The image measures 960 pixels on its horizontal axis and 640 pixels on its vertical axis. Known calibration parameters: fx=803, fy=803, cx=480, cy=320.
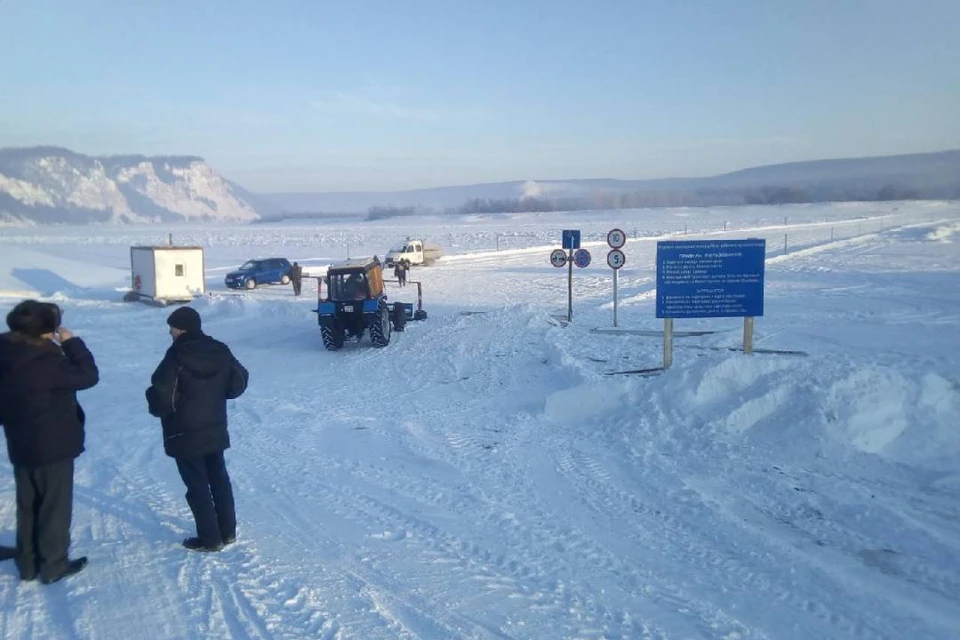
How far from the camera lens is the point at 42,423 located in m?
5.25

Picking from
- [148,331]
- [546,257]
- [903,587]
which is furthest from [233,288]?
[903,587]

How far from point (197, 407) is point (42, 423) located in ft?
3.16

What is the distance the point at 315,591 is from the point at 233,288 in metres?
32.5

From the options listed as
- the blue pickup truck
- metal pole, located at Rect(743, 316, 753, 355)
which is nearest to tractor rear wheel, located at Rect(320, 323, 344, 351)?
metal pole, located at Rect(743, 316, 753, 355)

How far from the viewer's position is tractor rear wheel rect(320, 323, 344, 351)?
58.3 feet

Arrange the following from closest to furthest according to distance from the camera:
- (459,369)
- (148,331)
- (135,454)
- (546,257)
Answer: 1. (135,454)
2. (459,369)
3. (148,331)
4. (546,257)

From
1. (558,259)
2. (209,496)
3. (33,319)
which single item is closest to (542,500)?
(209,496)

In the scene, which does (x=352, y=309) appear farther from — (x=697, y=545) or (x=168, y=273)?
(x=168, y=273)

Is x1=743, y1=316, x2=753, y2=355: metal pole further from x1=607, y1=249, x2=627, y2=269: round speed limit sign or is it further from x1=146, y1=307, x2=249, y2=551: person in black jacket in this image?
x1=146, y1=307, x2=249, y2=551: person in black jacket

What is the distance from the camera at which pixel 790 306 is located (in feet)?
77.5

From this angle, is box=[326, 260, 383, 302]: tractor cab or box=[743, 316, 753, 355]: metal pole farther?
box=[326, 260, 383, 302]: tractor cab

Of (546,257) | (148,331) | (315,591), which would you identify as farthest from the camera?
(546,257)

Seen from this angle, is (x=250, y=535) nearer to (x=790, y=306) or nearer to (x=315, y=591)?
(x=315, y=591)

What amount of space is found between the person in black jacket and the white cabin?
83.6ft
